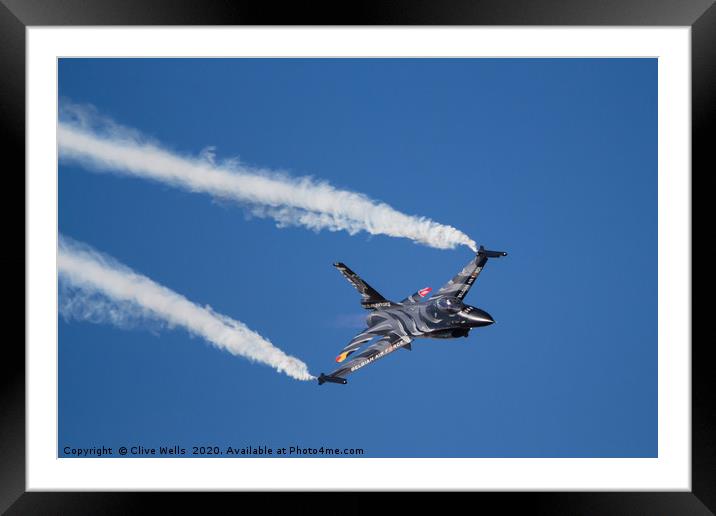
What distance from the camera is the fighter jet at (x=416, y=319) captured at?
1449 inches

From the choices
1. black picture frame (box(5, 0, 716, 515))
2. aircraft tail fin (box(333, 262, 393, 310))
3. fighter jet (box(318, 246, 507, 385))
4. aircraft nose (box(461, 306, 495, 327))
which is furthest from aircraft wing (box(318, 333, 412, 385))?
black picture frame (box(5, 0, 716, 515))

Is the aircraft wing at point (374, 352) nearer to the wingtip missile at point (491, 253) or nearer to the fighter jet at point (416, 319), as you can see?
the fighter jet at point (416, 319)

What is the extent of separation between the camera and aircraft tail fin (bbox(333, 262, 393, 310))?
40406 mm

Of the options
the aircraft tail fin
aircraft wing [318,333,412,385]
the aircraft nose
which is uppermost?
the aircraft tail fin

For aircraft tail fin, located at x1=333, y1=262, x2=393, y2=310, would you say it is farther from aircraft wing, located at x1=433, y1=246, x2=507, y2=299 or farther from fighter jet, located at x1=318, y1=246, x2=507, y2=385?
aircraft wing, located at x1=433, y1=246, x2=507, y2=299

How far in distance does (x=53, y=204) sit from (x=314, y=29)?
11031 millimetres

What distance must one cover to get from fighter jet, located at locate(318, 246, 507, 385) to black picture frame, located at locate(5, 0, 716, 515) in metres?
10.3

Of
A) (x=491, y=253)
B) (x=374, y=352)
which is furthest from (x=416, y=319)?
(x=491, y=253)

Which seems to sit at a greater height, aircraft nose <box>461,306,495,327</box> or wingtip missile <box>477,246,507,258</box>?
wingtip missile <box>477,246,507,258</box>

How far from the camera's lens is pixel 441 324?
Result: 37.3m

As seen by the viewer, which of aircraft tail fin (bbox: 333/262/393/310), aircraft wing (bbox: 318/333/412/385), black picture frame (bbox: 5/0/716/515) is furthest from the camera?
aircraft tail fin (bbox: 333/262/393/310)

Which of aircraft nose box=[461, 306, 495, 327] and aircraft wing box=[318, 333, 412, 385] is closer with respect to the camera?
aircraft nose box=[461, 306, 495, 327]

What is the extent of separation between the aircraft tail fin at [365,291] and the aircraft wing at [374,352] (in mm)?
2056

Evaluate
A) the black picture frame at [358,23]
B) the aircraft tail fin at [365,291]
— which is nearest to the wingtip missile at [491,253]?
the aircraft tail fin at [365,291]
